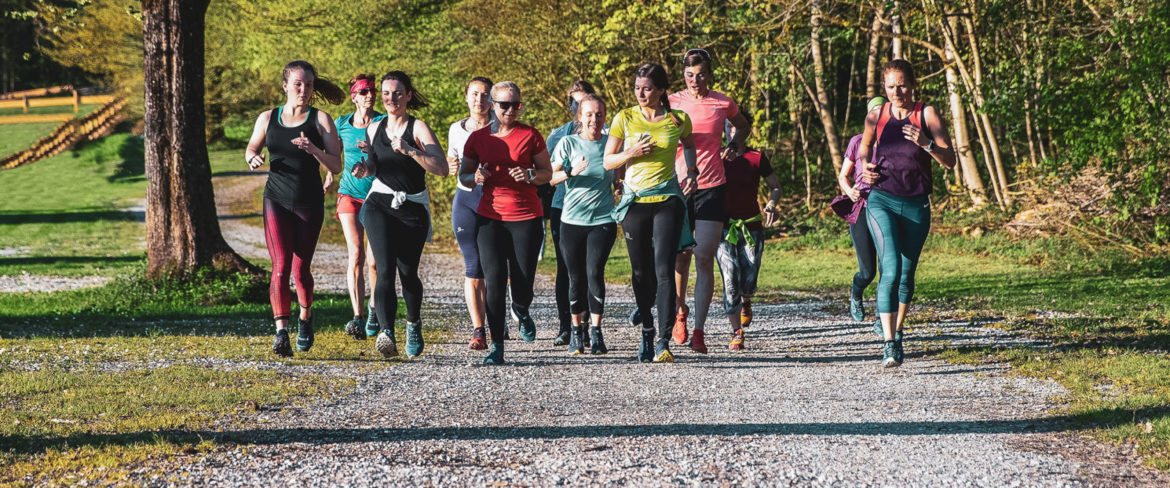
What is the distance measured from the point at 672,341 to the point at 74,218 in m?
32.4

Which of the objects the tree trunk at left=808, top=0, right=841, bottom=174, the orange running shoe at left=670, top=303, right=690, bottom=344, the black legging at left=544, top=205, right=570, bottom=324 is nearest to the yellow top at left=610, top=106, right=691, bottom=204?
the black legging at left=544, top=205, right=570, bottom=324

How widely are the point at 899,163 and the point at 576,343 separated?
2.72 metres

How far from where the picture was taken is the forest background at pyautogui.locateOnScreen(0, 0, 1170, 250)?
1474 centimetres

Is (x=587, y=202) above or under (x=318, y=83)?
under

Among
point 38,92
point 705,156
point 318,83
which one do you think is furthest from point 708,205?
point 38,92

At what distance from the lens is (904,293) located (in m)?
8.30

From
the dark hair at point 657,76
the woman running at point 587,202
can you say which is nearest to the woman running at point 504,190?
the woman running at point 587,202

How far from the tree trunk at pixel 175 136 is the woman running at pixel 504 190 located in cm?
650

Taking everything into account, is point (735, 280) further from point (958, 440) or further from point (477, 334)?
point (958, 440)

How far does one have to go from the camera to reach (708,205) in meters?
8.86

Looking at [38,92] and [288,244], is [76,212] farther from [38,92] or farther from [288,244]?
[38,92]

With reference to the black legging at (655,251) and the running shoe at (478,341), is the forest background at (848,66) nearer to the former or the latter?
the black legging at (655,251)

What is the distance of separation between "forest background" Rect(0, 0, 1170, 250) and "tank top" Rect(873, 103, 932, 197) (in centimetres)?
670

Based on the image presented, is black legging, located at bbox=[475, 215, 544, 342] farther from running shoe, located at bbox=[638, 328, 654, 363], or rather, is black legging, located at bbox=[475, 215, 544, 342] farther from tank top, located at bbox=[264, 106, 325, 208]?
tank top, located at bbox=[264, 106, 325, 208]
